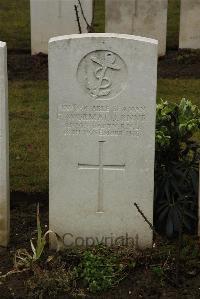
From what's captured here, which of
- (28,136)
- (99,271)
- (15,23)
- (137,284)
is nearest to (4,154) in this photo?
(99,271)

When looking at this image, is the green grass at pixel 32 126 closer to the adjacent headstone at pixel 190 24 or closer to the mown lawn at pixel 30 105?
the mown lawn at pixel 30 105

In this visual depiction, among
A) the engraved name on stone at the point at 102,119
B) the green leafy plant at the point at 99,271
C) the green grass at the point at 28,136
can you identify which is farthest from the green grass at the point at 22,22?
the green leafy plant at the point at 99,271

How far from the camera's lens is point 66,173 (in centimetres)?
525

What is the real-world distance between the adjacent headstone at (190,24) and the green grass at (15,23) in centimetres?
256

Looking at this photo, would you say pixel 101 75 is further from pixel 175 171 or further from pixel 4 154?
pixel 175 171

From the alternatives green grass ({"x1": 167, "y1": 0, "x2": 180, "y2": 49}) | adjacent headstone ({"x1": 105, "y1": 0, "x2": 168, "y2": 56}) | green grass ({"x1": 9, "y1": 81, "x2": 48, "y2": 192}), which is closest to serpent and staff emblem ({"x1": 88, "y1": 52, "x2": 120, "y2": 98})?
green grass ({"x1": 9, "y1": 81, "x2": 48, "y2": 192})

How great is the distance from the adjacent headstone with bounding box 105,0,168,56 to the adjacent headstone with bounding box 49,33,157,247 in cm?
645

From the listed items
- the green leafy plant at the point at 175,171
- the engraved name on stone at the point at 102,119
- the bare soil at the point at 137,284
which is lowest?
the bare soil at the point at 137,284

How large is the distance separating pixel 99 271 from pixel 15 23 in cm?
944

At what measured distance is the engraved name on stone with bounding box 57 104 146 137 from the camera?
5121 mm

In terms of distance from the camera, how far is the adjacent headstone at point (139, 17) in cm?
1138

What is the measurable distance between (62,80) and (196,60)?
20.4ft

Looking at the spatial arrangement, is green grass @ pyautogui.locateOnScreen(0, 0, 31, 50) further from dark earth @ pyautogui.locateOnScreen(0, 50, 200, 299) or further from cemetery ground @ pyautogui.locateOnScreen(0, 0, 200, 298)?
dark earth @ pyautogui.locateOnScreen(0, 50, 200, 299)

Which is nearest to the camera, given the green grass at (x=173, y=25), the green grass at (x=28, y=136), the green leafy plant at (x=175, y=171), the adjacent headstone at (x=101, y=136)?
the adjacent headstone at (x=101, y=136)
